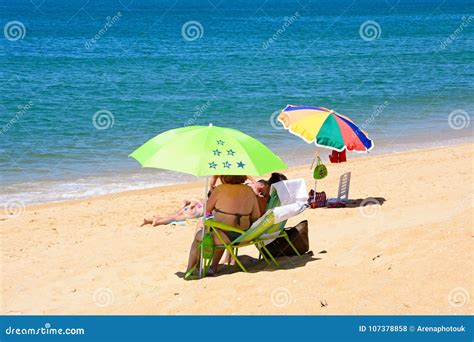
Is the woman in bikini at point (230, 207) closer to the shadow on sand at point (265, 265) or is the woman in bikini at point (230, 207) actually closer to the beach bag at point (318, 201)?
the shadow on sand at point (265, 265)

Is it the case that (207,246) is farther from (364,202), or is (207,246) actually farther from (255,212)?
(364,202)

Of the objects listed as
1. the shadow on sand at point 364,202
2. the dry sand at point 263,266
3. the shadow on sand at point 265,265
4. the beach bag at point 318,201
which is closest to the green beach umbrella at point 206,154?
the shadow on sand at point 265,265

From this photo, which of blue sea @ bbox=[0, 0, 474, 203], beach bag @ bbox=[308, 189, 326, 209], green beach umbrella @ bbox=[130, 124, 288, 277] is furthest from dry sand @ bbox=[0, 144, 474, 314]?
blue sea @ bbox=[0, 0, 474, 203]

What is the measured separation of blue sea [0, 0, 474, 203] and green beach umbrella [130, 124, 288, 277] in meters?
5.98

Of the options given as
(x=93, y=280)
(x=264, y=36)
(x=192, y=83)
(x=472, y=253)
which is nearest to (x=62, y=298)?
(x=93, y=280)

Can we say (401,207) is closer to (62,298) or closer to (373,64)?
(62,298)

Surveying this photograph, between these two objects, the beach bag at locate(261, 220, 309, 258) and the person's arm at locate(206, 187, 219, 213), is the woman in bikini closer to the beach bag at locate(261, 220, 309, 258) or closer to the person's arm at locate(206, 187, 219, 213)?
the person's arm at locate(206, 187, 219, 213)

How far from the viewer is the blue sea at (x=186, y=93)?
1589 cm

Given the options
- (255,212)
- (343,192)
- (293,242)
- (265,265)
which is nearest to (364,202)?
(343,192)

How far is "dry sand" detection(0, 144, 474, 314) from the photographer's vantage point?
6535 mm

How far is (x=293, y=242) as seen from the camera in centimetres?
823

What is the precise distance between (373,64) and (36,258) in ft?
91.1

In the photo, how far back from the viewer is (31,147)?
17.1 meters

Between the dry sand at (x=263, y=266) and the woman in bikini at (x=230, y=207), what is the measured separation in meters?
0.32
